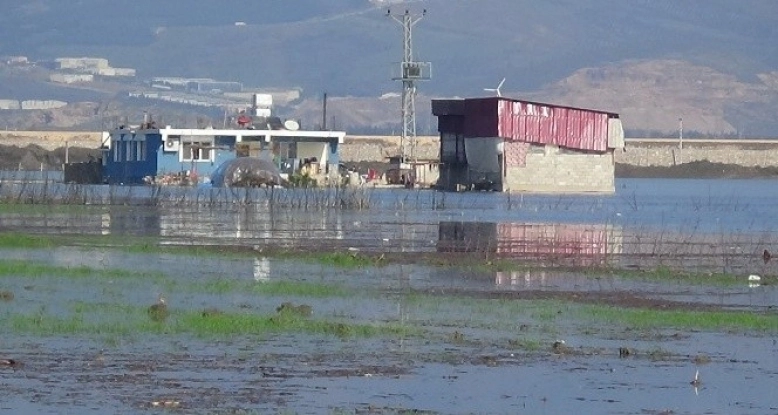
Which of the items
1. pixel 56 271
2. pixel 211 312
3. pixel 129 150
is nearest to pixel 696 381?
pixel 211 312

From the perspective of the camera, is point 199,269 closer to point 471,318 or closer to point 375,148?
point 471,318

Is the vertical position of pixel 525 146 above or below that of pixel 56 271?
above

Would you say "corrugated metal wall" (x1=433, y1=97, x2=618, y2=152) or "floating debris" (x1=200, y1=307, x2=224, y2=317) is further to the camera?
"corrugated metal wall" (x1=433, y1=97, x2=618, y2=152)

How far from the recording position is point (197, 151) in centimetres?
7706

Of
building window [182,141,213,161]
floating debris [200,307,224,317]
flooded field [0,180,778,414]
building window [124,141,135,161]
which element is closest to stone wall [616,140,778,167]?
building window [124,141,135,161]

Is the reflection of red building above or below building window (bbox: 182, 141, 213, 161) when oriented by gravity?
below

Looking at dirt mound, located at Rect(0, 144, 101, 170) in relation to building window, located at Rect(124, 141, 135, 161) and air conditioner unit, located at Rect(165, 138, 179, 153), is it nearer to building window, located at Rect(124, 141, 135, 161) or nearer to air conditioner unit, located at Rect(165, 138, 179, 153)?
building window, located at Rect(124, 141, 135, 161)

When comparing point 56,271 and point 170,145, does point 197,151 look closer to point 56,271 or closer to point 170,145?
point 170,145

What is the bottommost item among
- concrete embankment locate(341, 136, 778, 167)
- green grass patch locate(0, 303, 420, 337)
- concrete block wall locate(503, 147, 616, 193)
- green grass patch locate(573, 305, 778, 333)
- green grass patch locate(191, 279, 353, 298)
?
green grass patch locate(573, 305, 778, 333)

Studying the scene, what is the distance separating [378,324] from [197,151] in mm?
59431

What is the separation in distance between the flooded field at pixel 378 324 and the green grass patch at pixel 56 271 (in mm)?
68

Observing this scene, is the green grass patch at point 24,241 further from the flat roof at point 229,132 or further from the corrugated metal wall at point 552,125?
the flat roof at point 229,132

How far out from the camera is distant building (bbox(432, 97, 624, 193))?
73312mm

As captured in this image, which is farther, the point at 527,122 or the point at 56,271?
the point at 527,122
